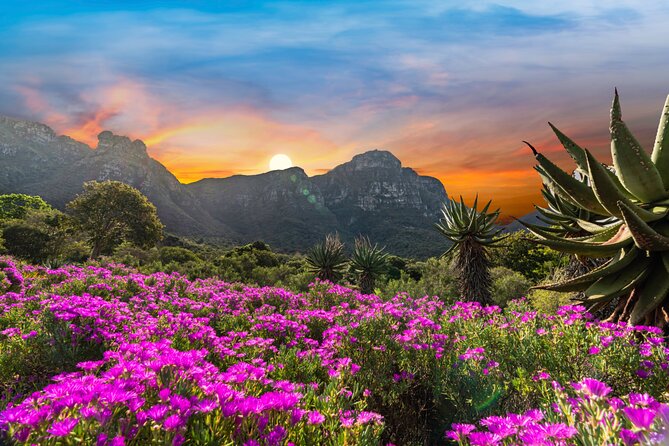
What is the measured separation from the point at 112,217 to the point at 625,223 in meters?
34.9

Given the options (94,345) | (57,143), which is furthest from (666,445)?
(57,143)

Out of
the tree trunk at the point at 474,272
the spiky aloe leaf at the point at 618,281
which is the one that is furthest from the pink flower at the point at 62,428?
the tree trunk at the point at 474,272

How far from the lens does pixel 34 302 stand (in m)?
6.51

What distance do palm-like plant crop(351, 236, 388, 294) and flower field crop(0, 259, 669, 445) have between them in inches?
278

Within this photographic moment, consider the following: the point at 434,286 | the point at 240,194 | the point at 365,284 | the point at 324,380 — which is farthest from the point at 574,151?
the point at 240,194

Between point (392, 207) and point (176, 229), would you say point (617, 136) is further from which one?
point (392, 207)

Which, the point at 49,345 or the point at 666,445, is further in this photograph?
the point at 49,345

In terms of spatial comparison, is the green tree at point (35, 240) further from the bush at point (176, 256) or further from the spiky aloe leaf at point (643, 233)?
the spiky aloe leaf at point (643, 233)

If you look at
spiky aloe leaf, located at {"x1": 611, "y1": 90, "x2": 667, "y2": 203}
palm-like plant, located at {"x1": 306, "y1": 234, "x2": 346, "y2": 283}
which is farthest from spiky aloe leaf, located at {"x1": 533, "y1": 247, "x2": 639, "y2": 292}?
palm-like plant, located at {"x1": 306, "y1": 234, "x2": 346, "y2": 283}

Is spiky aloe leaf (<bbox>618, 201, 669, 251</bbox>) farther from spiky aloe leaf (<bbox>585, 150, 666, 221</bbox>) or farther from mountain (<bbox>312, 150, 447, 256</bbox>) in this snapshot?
mountain (<bbox>312, 150, 447, 256</bbox>)

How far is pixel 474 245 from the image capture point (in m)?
10.0

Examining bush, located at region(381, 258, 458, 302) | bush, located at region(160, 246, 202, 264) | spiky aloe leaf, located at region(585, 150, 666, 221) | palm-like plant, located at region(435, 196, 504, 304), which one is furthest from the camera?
bush, located at region(160, 246, 202, 264)

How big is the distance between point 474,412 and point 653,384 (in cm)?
141

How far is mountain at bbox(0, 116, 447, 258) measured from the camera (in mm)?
108062
